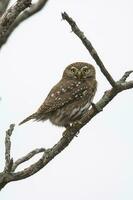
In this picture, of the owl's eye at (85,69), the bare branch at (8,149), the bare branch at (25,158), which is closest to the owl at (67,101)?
the owl's eye at (85,69)

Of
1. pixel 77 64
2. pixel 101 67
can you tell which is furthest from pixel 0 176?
pixel 77 64

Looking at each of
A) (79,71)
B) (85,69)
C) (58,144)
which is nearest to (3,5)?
(58,144)

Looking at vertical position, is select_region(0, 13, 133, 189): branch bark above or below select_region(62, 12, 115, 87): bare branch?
below

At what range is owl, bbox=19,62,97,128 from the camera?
8.62 m

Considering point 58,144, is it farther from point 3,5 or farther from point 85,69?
point 85,69

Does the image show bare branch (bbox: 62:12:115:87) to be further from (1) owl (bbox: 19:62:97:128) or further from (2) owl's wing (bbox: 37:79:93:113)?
(2) owl's wing (bbox: 37:79:93:113)

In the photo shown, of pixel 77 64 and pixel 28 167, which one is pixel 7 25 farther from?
pixel 77 64

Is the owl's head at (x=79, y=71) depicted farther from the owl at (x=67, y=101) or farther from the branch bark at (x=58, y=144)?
the branch bark at (x=58, y=144)

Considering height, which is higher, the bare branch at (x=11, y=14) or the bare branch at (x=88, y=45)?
the bare branch at (x=11, y=14)

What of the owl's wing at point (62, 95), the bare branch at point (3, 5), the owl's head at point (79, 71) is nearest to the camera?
the bare branch at point (3, 5)

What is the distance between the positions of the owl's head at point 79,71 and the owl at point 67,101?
14mm

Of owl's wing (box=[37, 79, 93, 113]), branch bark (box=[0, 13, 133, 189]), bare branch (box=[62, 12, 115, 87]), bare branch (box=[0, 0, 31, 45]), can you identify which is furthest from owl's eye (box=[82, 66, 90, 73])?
bare branch (box=[62, 12, 115, 87])

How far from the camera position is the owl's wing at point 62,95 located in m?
8.88

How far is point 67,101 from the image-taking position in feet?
29.7
